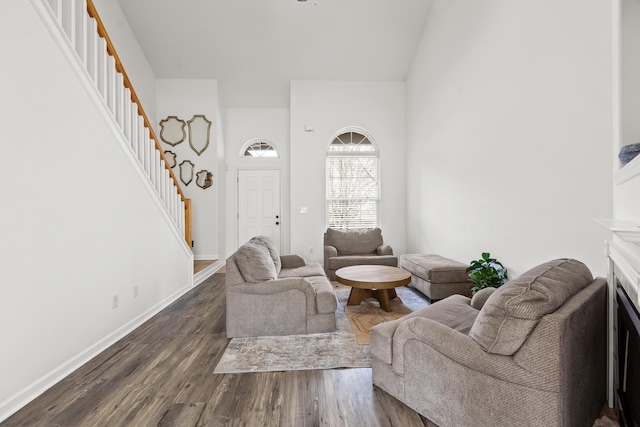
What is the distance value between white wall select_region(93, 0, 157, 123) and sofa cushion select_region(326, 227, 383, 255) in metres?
4.14

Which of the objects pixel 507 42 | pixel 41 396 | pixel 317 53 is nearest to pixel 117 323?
pixel 41 396

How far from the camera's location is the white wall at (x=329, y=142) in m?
6.32

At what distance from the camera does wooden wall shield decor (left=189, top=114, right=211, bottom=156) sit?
631cm

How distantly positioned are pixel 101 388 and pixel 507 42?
454 centimetres

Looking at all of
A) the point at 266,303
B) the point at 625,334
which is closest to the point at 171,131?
the point at 266,303

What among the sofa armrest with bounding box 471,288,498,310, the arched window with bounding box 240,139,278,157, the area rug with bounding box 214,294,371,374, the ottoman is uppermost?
the arched window with bounding box 240,139,278,157

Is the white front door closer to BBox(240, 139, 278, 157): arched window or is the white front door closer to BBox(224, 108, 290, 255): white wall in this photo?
BBox(224, 108, 290, 255): white wall

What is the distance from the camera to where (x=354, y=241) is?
5.65 m

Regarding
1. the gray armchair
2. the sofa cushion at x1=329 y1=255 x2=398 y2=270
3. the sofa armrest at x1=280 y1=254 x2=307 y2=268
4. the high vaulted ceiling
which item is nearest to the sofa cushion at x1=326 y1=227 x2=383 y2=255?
the gray armchair

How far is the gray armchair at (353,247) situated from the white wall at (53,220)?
2.95 metres

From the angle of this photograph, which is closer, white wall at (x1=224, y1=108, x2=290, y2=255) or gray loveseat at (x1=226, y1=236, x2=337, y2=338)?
gray loveseat at (x1=226, y1=236, x2=337, y2=338)

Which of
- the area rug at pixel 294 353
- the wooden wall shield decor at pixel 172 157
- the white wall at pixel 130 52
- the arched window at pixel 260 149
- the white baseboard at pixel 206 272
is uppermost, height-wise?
the white wall at pixel 130 52

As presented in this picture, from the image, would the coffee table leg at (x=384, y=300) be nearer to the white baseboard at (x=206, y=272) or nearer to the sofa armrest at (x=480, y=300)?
the sofa armrest at (x=480, y=300)

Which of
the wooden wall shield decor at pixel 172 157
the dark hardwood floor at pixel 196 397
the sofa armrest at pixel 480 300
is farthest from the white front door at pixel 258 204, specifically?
the sofa armrest at pixel 480 300
